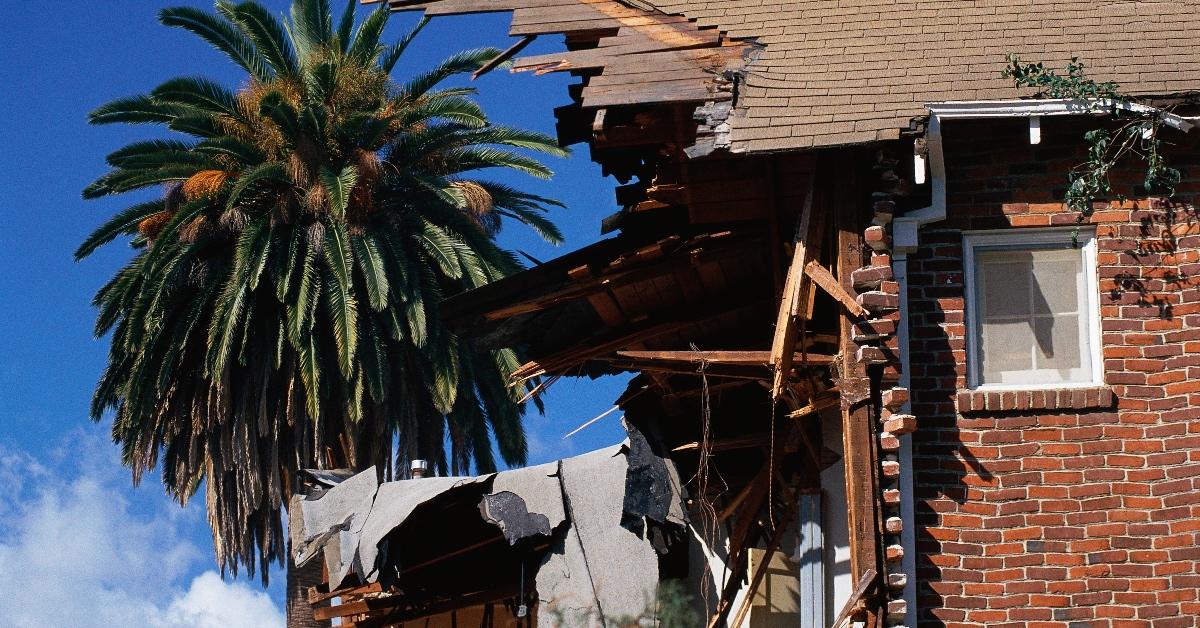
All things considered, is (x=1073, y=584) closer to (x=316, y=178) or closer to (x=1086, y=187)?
(x=1086, y=187)

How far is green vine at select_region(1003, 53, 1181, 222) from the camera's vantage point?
1253 cm

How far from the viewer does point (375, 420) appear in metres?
29.8

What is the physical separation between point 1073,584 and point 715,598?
16.2 feet

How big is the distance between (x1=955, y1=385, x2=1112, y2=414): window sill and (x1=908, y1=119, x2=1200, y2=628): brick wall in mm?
14

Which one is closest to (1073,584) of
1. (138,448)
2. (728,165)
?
(728,165)

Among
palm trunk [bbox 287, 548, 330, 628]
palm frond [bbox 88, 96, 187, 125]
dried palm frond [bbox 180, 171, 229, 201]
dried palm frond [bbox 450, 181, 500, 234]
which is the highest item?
palm frond [bbox 88, 96, 187, 125]

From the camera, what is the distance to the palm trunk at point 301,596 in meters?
29.4

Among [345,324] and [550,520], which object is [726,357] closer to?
[550,520]

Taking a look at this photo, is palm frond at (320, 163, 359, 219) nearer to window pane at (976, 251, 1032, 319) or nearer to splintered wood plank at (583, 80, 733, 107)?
splintered wood plank at (583, 80, 733, 107)

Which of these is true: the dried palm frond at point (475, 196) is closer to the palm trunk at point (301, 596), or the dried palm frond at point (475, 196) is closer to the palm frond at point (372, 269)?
the palm frond at point (372, 269)

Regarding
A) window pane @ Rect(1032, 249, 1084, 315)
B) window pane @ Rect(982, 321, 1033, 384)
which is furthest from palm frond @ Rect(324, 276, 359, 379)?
window pane @ Rect(1032, 249, 1084, 315)

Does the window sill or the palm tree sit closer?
the window sill

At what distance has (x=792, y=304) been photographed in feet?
40.4

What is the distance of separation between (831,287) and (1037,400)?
1.70m
